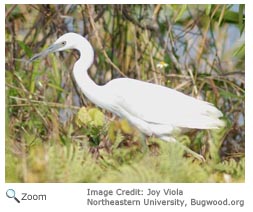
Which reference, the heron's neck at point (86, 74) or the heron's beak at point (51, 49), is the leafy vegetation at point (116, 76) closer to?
the heron's neck at point (86, 74)

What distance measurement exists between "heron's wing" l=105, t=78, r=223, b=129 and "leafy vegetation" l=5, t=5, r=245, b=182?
0.07 meters

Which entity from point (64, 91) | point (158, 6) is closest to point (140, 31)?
point (158, 6)

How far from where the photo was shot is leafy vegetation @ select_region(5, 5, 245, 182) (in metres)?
3.59

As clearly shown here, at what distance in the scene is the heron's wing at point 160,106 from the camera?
12.0ft

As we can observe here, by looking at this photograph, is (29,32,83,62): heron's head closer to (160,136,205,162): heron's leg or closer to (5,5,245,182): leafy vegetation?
(5,5,245,182): leafy vegetation

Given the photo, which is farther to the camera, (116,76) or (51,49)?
(116,76)

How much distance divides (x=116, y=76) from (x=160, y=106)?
0.46 m

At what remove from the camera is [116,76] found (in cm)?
408

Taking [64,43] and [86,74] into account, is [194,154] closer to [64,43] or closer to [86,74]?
[86,74]

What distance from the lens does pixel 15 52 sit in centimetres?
411

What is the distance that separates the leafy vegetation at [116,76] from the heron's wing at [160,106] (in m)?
0.07
